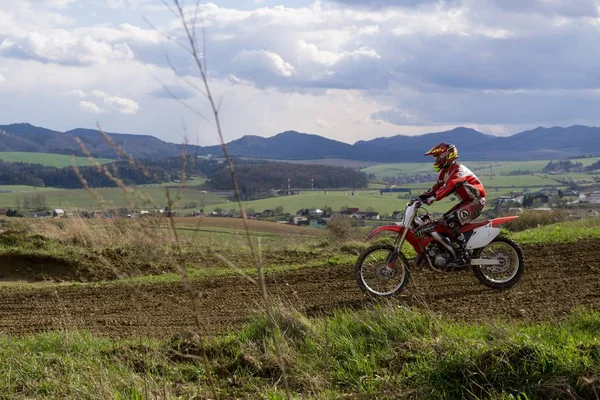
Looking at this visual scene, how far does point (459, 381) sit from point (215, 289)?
6144 millimetres

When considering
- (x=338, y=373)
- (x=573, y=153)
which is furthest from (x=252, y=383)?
(x=573, y=153)

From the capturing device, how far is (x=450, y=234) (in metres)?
9.89

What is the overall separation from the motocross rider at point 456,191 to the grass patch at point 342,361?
2438 millimetres

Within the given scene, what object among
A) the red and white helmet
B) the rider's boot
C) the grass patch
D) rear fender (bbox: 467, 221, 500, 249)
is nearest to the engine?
the rider's boot

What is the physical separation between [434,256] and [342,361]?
3588 millimetres

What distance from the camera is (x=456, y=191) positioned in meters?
9.69

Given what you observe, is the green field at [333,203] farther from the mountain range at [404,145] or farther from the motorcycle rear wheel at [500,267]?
the mountain range at [404,145]

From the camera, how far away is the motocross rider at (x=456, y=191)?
9.56 m

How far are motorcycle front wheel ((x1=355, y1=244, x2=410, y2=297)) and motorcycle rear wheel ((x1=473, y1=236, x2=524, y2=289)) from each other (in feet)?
3.39

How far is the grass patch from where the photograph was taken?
5.68 metres

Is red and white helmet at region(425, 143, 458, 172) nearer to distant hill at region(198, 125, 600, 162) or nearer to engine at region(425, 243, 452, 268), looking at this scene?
engine at region(425, 243, 452, 268)

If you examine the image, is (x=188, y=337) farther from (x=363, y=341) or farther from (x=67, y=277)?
(x=67, y=277)

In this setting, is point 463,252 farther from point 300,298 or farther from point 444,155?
point 300,298

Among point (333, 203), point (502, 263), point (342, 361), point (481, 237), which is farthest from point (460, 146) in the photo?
point (342, 361)
